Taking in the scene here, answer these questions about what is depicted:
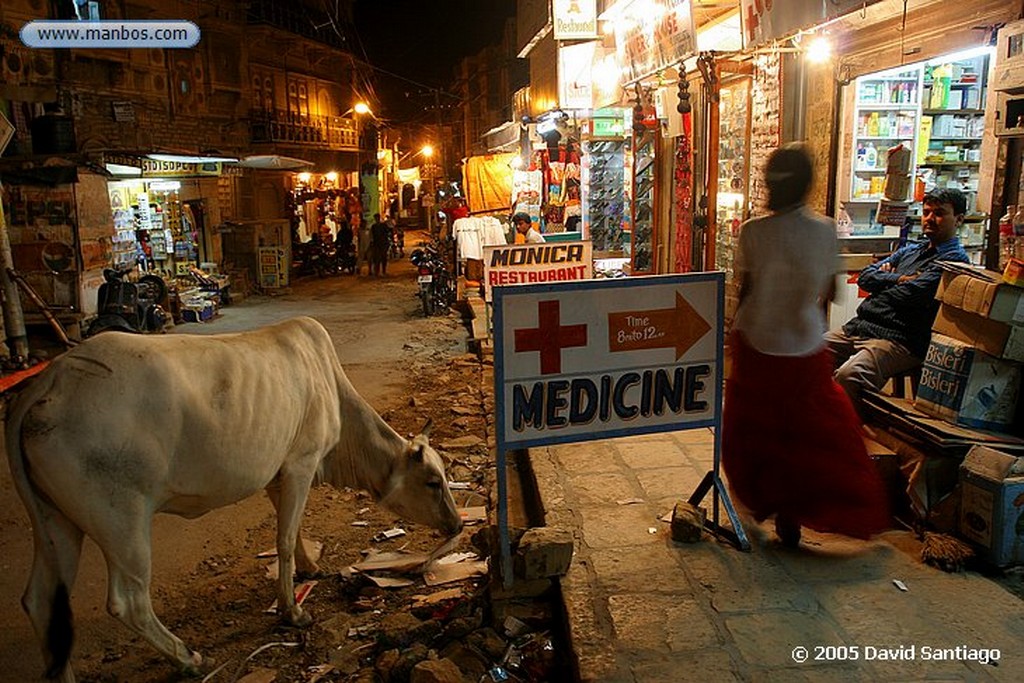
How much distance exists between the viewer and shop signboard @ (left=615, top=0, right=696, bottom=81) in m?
7.42

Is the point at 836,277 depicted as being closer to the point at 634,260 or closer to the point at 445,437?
the point at 445,437

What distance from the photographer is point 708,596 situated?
381 cm

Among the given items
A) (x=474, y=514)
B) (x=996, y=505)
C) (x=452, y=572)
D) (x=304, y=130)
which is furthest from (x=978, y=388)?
(x=304, y=130)

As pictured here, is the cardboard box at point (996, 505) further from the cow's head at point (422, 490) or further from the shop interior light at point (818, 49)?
the shop interior light at point (818, 49)

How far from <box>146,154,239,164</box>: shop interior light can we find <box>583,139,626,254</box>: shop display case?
332 inches

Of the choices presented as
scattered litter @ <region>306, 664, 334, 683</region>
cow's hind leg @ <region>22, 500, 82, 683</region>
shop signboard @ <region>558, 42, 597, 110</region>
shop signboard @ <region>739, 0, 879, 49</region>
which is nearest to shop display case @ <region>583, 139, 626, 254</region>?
shop signboard @ <region>558, 42, 597, 110</region>

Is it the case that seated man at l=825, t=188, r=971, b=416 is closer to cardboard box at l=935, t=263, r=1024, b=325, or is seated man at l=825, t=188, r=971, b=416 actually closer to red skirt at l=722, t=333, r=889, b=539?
cardboard box at l=935, t=263, r=1024, b=325

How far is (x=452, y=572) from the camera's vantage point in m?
4.91

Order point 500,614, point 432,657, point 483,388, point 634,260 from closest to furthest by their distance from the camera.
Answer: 1. point 432,657
2. point 500,614
3. point 483,388
4. point 634,260

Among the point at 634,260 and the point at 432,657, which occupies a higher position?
the point at 634,260

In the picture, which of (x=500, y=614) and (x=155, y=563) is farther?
(x=155, y=563)

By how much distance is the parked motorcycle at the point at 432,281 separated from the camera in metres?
15.0

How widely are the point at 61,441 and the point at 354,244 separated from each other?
22265mm

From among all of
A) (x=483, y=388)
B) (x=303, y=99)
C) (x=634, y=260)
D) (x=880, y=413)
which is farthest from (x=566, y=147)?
(x=303, y=99)
